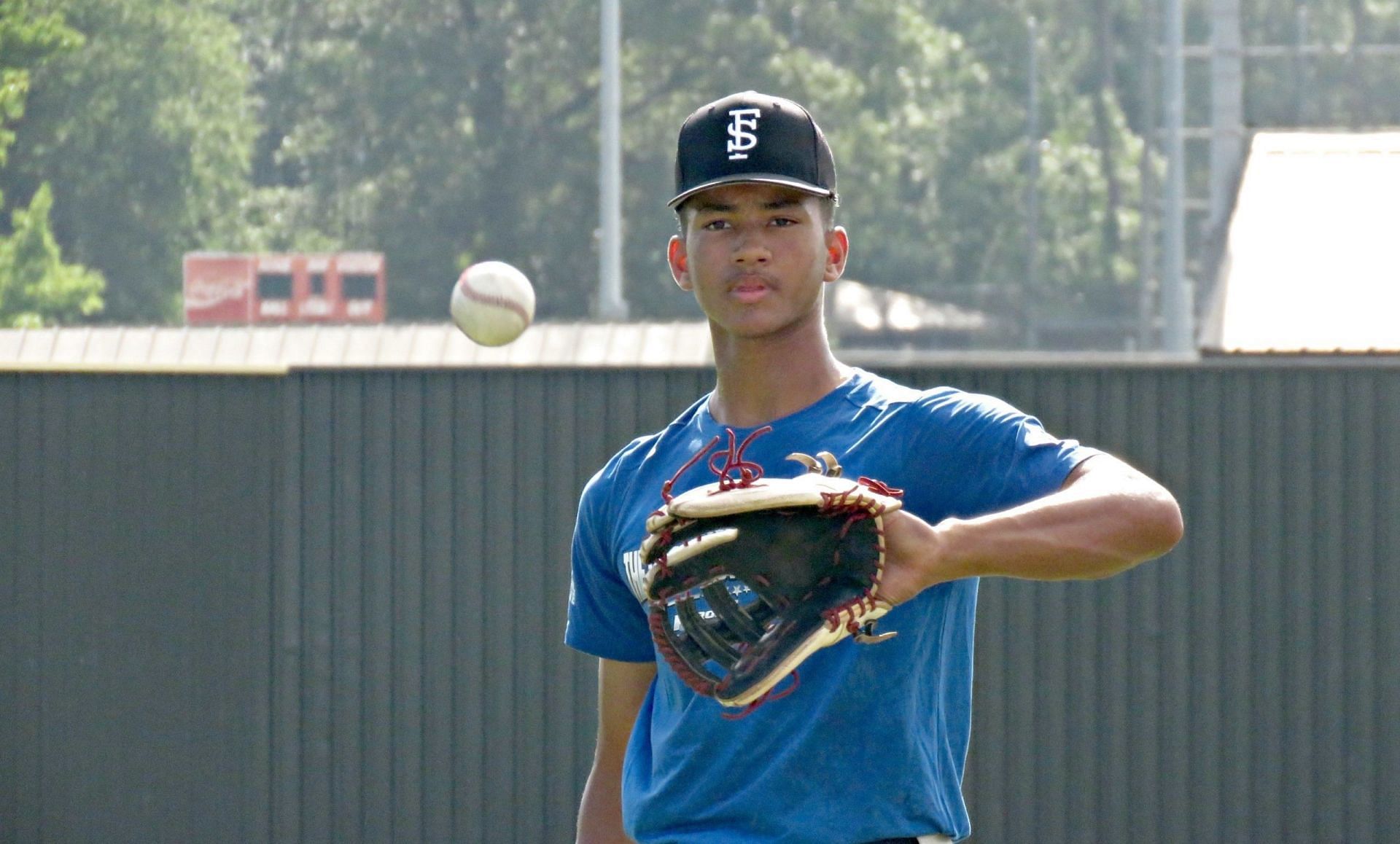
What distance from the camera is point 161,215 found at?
31.7m

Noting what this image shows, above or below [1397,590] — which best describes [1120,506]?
above

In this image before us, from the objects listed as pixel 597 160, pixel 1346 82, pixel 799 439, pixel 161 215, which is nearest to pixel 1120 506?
pixel 799 439

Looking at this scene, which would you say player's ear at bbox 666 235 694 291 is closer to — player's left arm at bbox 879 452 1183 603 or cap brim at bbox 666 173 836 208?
cap brim at bbox 666 173 836 208

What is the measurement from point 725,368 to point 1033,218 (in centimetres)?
4071

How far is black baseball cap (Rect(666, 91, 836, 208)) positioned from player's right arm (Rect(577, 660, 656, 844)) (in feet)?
2.51

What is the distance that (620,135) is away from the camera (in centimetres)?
3050

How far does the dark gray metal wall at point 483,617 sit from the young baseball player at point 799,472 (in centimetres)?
495

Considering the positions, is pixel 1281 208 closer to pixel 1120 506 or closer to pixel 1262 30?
pixel 1120 506

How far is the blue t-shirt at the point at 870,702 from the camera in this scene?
8.05 ft

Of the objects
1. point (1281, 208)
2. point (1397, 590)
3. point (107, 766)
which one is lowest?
point (107, 766)

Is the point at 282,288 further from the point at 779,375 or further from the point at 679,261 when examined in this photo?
the point at 779,375

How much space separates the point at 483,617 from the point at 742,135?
17.8 feet

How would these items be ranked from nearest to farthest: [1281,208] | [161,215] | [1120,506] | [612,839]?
[1120,506]
[612,839]
[1281,208]
[161,215]

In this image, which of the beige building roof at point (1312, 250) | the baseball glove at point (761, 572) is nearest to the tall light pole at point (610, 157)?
the beige building roof at point (1312, 250)
